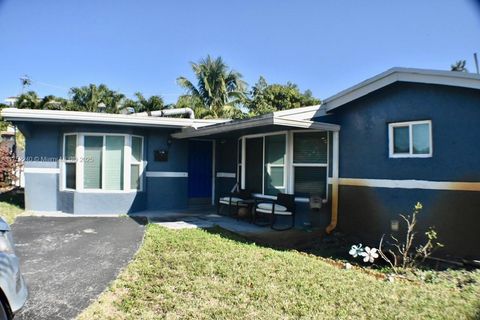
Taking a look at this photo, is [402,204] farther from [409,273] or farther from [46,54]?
[46,54]

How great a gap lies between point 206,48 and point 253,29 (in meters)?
16.5

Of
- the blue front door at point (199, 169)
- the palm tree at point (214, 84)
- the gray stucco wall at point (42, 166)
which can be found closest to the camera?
the gray stucco wall at point (42, 166)

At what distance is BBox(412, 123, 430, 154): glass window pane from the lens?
6.64 m

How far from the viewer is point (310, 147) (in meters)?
8.43

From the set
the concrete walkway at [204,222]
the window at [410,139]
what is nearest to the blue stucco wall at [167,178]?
the concrete walkway at [204,222]

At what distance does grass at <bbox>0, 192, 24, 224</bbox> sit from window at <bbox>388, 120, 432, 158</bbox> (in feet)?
28.5

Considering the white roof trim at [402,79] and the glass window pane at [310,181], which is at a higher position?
the white roof trim at [402,79]

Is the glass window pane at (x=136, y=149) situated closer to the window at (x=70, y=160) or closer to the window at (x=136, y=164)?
the window at (x=136, y=164)

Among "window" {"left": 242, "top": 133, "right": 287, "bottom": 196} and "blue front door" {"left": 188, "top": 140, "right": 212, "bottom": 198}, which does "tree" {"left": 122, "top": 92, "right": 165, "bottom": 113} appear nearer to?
"blue front door" {"left": 188, "top": 140, "right": 212, "bottom": 198}

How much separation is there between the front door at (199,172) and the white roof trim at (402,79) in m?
4.94

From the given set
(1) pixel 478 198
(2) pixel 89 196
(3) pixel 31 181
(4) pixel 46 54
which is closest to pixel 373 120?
(1) pixel 478 198

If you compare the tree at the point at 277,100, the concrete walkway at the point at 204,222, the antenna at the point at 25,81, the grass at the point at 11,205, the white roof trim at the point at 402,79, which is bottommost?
the concrete walkway at the point at 204,222

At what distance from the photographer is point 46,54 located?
44.5 ft

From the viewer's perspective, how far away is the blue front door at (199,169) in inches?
456
